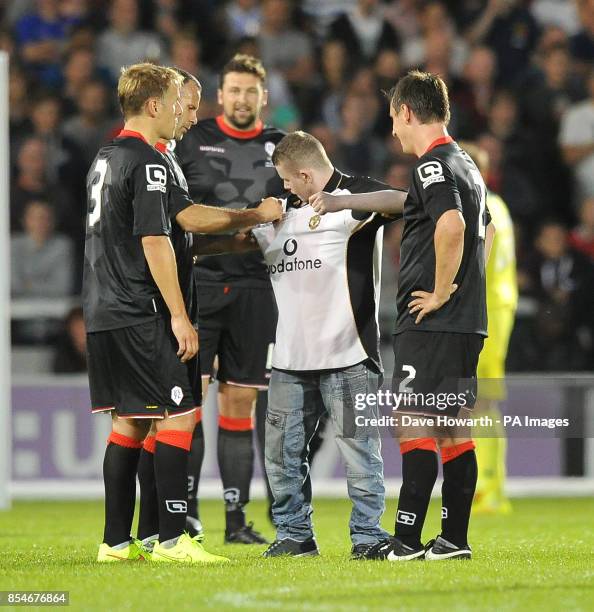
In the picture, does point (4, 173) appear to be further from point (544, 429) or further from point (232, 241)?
point (544, 429)

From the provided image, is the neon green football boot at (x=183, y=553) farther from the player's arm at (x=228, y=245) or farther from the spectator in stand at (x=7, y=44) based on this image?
the spectator in stand at (x=7, y=44)

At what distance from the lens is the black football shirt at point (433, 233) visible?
5746mm

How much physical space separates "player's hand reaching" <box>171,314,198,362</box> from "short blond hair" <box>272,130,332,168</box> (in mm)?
929

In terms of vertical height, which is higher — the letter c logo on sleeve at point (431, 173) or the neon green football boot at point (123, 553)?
the letter c logo on sleeve at point (431, 173)

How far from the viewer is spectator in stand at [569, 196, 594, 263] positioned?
473 inches

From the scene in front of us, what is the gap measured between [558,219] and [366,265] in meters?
7.05

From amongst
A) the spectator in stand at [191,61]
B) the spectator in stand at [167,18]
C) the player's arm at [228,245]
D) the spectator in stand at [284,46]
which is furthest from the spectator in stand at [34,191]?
the player's arm at [228,245]

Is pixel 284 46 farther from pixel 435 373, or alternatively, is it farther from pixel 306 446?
pixel 435 373

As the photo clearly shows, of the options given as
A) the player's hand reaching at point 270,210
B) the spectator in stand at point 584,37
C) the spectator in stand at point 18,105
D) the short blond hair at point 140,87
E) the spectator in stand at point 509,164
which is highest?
the spectator in stand at point 584,37

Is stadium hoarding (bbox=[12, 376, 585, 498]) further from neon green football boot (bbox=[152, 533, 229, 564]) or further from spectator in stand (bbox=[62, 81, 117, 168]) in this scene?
neon green football boot (bbox=[152, 533, 229, 564])

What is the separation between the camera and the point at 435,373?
227 inches

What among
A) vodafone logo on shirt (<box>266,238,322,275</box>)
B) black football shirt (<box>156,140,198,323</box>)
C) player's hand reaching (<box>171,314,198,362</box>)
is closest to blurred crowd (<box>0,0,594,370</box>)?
vodafone logo on shirt (<box>266,238,322,275</box>)

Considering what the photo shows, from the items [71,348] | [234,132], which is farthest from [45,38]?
[234,132]

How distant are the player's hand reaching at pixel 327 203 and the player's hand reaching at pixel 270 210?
0.90 feet
